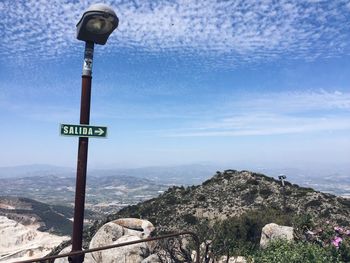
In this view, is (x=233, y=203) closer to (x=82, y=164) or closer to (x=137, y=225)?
(x=137, y=225)

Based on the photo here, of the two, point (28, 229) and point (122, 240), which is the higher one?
point (122, 240)

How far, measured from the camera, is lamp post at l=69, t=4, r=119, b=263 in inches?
206

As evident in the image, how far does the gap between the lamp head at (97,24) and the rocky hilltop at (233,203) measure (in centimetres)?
2194

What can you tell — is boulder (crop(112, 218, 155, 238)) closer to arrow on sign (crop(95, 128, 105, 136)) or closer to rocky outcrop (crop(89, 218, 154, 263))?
rocky outcrop (crop(89, 218, 154, 263))

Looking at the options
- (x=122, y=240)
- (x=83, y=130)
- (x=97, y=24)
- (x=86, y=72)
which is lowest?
(x=122, y=240)

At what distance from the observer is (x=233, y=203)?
105 ft

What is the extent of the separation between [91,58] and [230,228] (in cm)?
1690

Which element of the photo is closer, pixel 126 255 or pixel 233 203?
pixel 126 255

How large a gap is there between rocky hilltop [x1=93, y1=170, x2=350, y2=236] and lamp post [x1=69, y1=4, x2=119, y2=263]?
845 inches

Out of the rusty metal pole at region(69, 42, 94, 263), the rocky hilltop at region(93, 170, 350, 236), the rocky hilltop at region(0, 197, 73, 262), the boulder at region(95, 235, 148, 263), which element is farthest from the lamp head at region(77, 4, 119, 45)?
the rocky hilltop at region(0, 197, 73, 262)

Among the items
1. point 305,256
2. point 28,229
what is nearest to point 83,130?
point 305,256

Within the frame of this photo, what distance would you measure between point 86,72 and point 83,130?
0.84 meters

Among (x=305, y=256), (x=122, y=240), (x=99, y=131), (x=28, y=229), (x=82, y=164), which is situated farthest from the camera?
(x=28, y=229)

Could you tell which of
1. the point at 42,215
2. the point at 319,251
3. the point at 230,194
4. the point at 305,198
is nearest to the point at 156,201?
the point at 230,194
